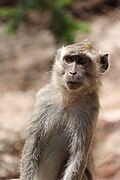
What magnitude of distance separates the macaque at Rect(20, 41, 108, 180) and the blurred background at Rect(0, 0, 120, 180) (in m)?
1.48

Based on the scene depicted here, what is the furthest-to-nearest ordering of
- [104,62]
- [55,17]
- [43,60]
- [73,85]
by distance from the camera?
[43,60] → [55,17] → [104,62] → [73,85]

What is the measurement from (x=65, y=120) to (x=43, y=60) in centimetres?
759

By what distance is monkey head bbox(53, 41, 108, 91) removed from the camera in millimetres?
6984

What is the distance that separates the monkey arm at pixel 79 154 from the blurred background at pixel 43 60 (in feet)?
5.88

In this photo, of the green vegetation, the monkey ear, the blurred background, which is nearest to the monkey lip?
the monkey ear

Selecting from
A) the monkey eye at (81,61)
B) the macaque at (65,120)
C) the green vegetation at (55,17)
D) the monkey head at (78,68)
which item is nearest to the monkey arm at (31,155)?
the macaque at (65,120)

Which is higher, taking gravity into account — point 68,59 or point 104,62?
point 104,62

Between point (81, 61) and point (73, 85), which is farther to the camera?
point (81, 61)

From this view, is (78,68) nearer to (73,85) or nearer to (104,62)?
(73,85)

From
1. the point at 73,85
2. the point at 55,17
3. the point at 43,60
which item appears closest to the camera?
the point at 73,85

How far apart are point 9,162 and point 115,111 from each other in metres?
2.49

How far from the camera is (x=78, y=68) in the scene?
277 inches

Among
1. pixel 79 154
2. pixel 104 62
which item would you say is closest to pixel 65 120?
pixel 79 154

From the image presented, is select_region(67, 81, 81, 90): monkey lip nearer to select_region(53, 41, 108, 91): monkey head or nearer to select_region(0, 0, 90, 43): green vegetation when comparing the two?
select_region(53, 41, 108, 91): monkey head
